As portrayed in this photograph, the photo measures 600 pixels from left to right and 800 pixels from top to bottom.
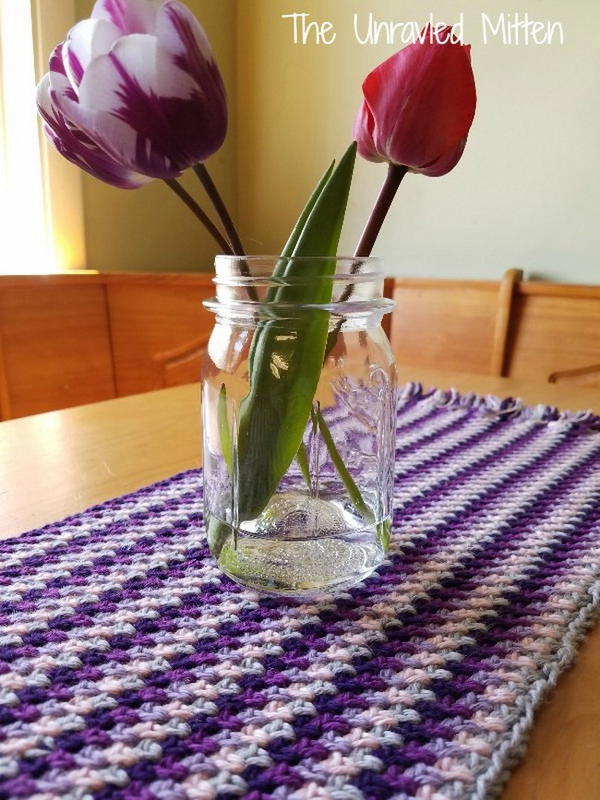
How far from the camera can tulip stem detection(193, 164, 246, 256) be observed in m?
0.31

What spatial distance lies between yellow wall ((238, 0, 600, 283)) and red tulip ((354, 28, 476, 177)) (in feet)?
3.55

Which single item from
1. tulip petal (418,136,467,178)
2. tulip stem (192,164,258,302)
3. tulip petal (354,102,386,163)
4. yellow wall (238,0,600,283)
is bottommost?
tulip stem (192,164,258,302)

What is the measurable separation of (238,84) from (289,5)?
22 cm

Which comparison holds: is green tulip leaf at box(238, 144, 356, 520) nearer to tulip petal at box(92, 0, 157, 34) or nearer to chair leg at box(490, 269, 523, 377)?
tulip petal at box(92, 0, 157, 34)

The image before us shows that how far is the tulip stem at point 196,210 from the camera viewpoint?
1.01 ft

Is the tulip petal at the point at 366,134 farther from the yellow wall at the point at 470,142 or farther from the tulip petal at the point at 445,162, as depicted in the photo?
the yellow wall at the point at 470,142

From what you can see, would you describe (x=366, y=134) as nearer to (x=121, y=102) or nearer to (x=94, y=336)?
(x=121, y=102)

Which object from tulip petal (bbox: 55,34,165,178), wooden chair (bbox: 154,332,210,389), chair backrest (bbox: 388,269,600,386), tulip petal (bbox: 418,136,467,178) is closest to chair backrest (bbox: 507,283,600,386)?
chair backrest (bbox: 388,269,600,386)

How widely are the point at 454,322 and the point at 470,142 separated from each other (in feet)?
1.30

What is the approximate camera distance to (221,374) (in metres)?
0.35

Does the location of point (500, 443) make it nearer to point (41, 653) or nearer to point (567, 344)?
point (41, 653)

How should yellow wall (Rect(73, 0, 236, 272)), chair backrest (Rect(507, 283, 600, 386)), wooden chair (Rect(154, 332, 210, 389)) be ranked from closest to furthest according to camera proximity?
chair backrest (Rect(507, 283, 600, 386)), wooden chair (Rect(154, 332, 210, 389)), yellow wall (Rect(73, 0, 236, 272))

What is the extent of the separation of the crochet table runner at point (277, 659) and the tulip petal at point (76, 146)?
20 cm

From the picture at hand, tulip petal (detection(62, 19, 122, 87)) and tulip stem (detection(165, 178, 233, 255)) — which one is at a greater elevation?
tulip petal (detection(62, 19, 122, 87))
